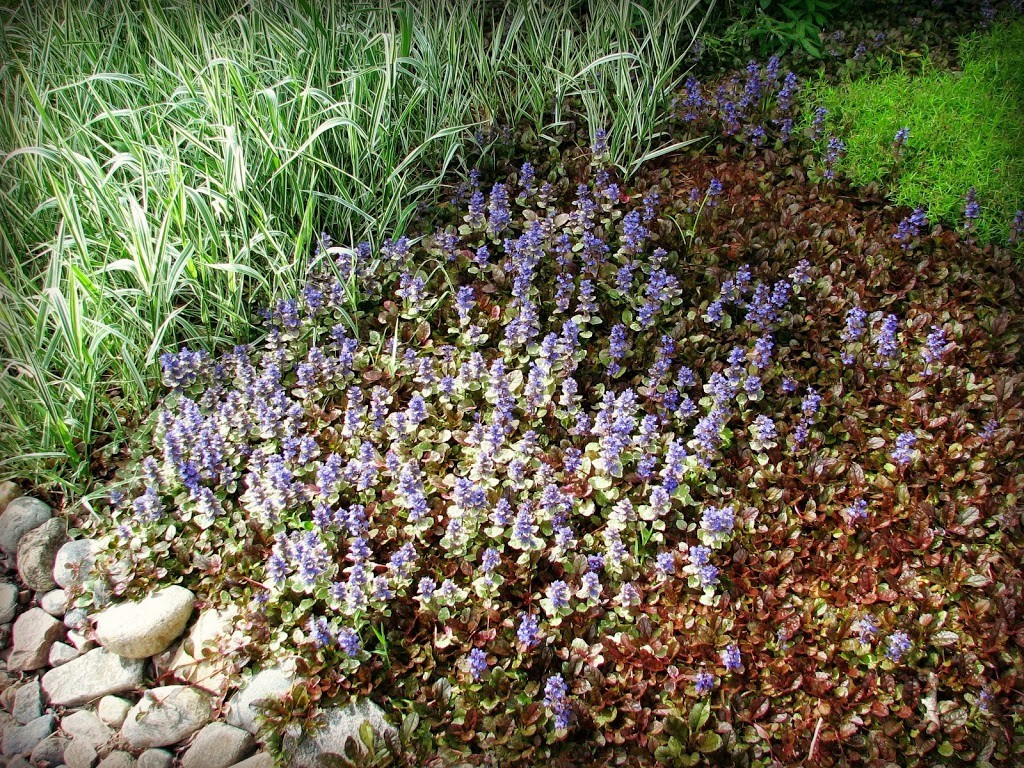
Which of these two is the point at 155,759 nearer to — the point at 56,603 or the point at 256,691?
the point at 256,691

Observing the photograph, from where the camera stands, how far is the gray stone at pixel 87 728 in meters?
2.42

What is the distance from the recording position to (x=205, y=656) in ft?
8.22

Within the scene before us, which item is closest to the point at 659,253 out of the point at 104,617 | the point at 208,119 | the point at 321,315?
the point at 321,315

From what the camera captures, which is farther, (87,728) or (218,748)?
(87,728)

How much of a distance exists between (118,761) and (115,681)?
0.86 ft

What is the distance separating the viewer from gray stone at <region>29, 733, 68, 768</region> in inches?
93.8

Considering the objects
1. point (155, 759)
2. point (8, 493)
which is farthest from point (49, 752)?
point (8, 493)

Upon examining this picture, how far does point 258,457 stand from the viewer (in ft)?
8.98

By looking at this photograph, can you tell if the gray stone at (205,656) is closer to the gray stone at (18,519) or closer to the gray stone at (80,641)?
the gray stone at (80,641)

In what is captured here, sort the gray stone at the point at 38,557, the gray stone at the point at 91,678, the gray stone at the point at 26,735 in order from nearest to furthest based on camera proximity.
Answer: the gray stone at the point at 26,735
the gray stone at the point at 91,678
the gray stone at the point at 38,557

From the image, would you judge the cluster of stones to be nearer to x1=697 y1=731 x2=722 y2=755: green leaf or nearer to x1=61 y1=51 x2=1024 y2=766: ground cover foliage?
x1=61 y1=51 x2=1024 y2=766: ground cover foliage

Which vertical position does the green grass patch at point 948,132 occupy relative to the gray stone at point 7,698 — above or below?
above

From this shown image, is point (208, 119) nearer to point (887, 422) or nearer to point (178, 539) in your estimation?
point (178, 539)

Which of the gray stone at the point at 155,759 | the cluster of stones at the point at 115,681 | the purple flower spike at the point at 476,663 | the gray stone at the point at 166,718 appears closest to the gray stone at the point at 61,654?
the cluster of stones at the point at 115,681
